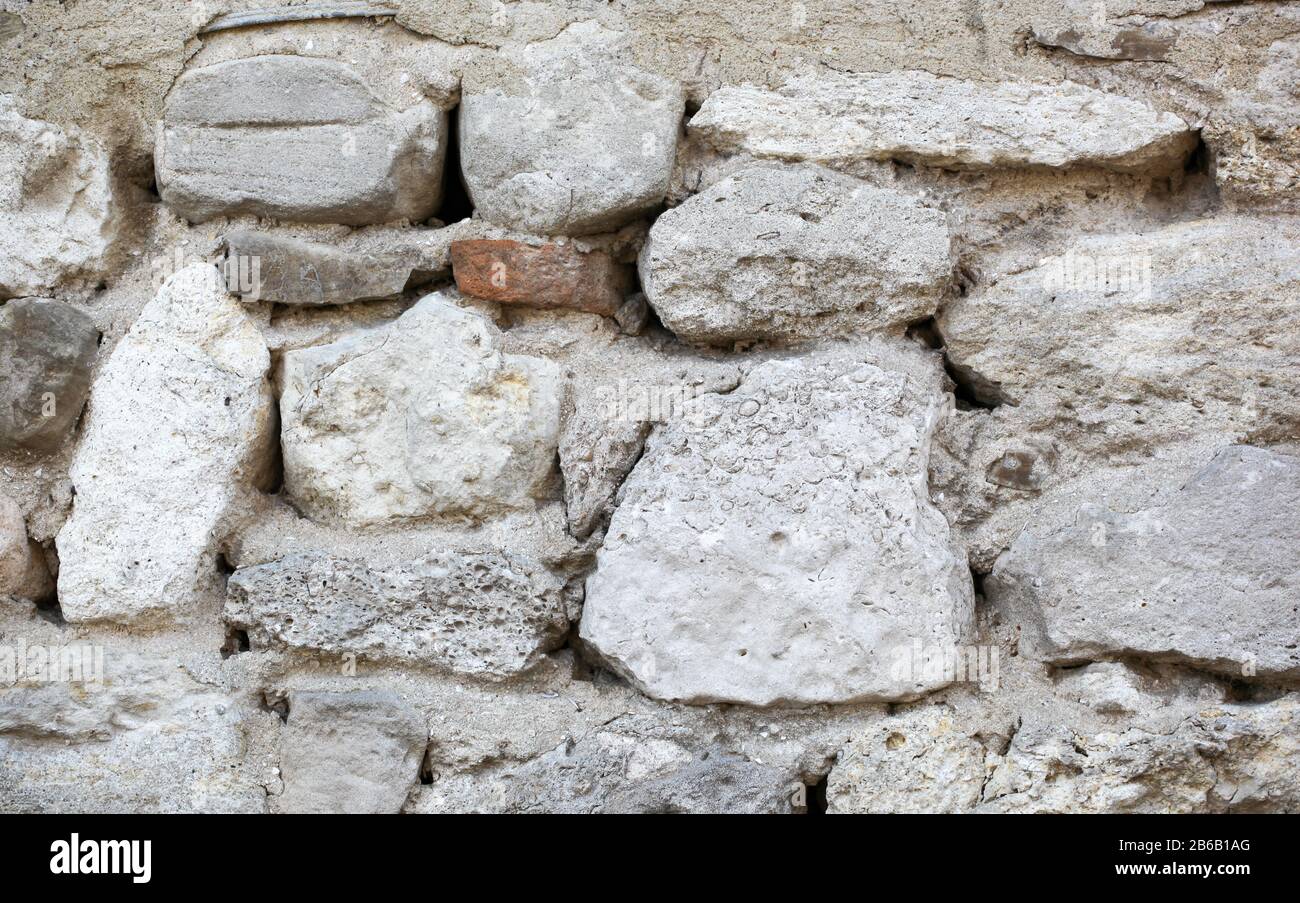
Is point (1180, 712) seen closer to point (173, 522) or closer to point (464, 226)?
point (464, 226)

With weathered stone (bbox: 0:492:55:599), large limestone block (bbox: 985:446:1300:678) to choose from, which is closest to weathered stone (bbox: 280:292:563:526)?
weathered stone (bbox: 0:492:55:599)

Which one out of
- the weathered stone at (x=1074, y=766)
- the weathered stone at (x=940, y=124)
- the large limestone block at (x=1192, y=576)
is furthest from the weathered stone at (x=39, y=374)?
the large limestone block at (x=1192, y=576)

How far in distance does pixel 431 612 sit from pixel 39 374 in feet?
2.04

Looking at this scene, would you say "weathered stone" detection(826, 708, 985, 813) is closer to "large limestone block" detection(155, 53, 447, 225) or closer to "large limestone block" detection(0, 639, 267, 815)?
"large limestone block" detection(0, 639, 267, 815)

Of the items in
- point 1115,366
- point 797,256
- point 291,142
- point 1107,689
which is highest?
point 291,142

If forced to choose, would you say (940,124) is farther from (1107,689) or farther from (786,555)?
(1107,689)

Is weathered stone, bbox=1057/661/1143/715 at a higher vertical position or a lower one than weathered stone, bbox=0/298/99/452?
lower

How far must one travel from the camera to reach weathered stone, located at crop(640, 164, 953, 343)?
1.63 meters

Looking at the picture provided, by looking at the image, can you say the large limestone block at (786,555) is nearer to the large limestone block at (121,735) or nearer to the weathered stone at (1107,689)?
the weathered stone at (1107,689)

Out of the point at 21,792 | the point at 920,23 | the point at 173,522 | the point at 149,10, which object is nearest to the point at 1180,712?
the point at 920,23

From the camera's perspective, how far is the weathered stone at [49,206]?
1.70 metres

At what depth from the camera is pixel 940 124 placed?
165 centimetres

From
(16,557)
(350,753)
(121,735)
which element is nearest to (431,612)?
(350,753)

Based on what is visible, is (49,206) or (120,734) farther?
(49,206)
